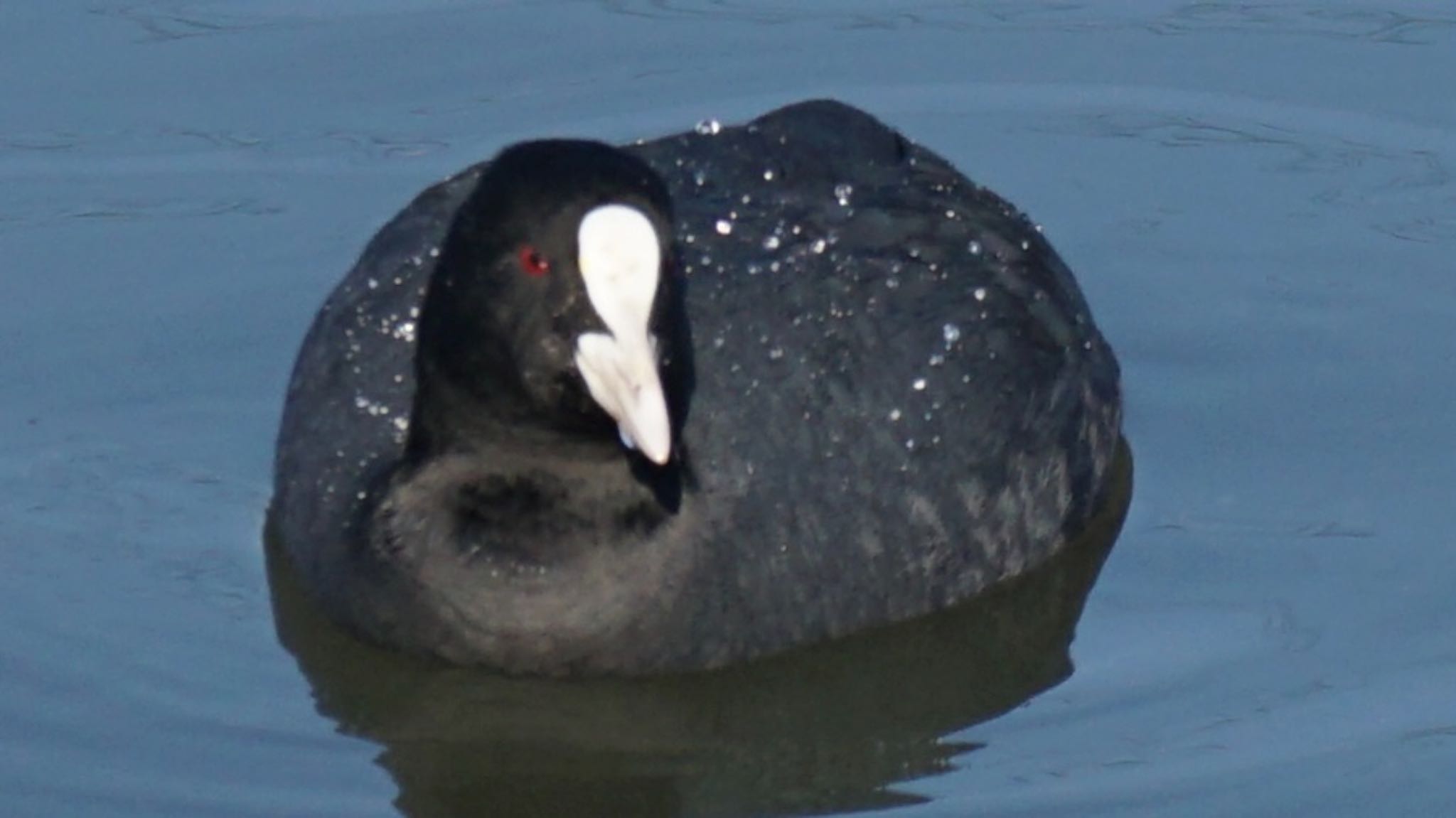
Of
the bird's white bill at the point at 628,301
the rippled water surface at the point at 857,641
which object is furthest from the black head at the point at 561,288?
the rippled water surface at the point at 857,641

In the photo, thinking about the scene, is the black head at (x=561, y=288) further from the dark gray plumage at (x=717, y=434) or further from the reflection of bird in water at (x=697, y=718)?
the reflection of bird in water at (x=697, y=718)

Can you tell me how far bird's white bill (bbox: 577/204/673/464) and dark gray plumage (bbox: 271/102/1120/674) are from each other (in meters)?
0.06

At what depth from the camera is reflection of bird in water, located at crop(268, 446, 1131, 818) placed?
6656 millimetres

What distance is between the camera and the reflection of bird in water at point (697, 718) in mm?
6656

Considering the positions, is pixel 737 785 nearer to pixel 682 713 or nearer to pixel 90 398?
pixel 682 713

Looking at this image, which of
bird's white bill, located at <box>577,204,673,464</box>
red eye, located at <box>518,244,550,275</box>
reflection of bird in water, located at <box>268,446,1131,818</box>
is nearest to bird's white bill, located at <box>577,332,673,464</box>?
bird's white bill, located at <box>577,204,673,464</box>

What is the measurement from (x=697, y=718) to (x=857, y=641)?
0.42 meters

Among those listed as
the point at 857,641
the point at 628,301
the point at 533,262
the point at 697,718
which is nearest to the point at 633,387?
the point at 628,301

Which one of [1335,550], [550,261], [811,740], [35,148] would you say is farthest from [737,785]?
[35,148]

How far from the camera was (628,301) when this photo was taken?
20.7 ft

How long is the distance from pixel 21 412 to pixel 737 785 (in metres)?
2.25

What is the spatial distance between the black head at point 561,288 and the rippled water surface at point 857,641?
0.73 m

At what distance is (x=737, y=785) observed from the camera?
21.9 feet

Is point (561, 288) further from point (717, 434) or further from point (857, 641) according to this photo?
point (857, 641)
